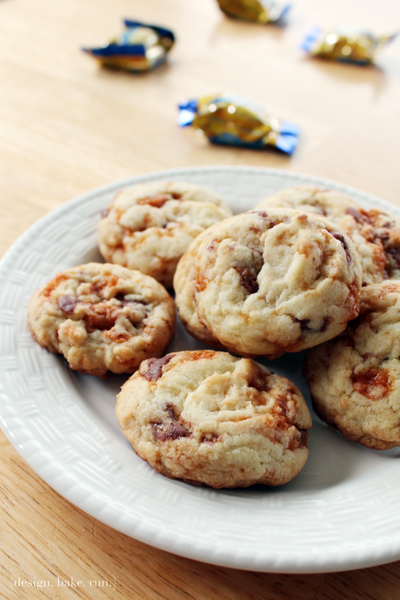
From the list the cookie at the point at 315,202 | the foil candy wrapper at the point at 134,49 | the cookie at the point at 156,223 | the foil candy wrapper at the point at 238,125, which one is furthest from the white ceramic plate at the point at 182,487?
the foil candy wrapper at the point at 134,49

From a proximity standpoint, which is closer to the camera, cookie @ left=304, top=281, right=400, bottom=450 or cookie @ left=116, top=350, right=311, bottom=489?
cookie @ left=116, top=350, right=311, bottom=489

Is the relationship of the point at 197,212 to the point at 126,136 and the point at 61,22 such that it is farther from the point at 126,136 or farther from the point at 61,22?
the point at 61,22

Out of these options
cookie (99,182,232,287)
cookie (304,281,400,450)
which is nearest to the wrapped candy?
cookie (99,182,232,287)

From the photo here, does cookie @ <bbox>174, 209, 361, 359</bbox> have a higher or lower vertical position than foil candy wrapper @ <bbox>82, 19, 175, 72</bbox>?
higher

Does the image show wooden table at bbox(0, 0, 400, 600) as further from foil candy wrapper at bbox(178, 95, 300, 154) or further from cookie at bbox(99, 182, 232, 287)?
cookie at bbox(99, 182, 232, 287)

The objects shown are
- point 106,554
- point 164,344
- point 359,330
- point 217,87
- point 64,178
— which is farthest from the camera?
point 217,87

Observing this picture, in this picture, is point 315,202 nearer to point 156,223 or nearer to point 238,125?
point 156,223

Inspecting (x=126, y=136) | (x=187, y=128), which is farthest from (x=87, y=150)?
(x=187, y=128)
